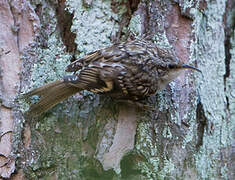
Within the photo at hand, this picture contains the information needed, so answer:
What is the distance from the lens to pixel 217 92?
235cm

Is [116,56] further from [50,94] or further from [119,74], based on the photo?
[50,94]

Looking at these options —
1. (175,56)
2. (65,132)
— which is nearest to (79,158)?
(65,132)

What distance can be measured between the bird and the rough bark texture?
6cm

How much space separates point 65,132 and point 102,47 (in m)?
0.52

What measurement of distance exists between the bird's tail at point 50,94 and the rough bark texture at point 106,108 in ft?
0.14

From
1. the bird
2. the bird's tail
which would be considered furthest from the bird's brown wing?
the bird's tail

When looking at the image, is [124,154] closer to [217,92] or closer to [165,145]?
[165,145]

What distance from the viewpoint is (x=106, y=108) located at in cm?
204

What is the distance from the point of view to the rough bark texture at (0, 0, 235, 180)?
196 centimetres

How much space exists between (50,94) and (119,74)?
0.37 metres

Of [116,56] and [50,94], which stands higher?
[116,56]

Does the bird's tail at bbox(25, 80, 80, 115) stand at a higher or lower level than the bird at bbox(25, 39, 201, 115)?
lower

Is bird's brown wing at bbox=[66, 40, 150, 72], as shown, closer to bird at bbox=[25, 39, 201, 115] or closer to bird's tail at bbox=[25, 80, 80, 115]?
bird at bbox=[25, 39, 201, 115]

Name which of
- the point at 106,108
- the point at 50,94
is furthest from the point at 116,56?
the point at 50,94
